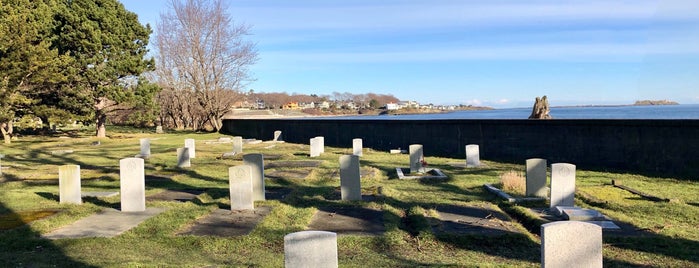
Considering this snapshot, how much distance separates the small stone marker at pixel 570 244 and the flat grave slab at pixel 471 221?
107 inches

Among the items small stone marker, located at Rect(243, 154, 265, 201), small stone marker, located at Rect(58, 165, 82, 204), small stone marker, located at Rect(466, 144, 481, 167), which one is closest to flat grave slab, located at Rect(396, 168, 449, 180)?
small stone marker, located at Rect(466, 144, 481, 167)

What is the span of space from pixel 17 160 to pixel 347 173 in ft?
51.3

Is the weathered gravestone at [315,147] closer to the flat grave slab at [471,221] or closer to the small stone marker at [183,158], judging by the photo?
the small stone marker at [183,158]

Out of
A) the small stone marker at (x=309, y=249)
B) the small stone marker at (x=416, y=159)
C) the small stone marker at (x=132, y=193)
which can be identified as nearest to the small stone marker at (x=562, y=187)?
the small stone marker at (x=416, y=159)

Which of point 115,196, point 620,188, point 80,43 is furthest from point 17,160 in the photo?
point 620,188

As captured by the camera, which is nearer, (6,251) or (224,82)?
(6,251)

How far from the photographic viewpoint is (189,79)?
45.6 m

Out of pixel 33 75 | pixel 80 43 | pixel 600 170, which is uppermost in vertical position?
pixel 80 43

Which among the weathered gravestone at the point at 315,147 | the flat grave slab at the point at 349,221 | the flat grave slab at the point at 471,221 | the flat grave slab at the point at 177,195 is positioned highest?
the weathered gravestone at the point at 315,147

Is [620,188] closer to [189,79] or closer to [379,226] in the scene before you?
[379,226]

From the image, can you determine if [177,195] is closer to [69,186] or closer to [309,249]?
[69,186]

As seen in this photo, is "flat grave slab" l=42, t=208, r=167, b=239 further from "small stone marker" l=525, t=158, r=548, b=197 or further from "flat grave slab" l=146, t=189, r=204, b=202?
"small stone marker" l=525, t=158, r=548, b=197

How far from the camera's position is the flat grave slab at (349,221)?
7.00 metres

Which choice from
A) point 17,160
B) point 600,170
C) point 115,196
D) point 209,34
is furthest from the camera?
point 209,34
